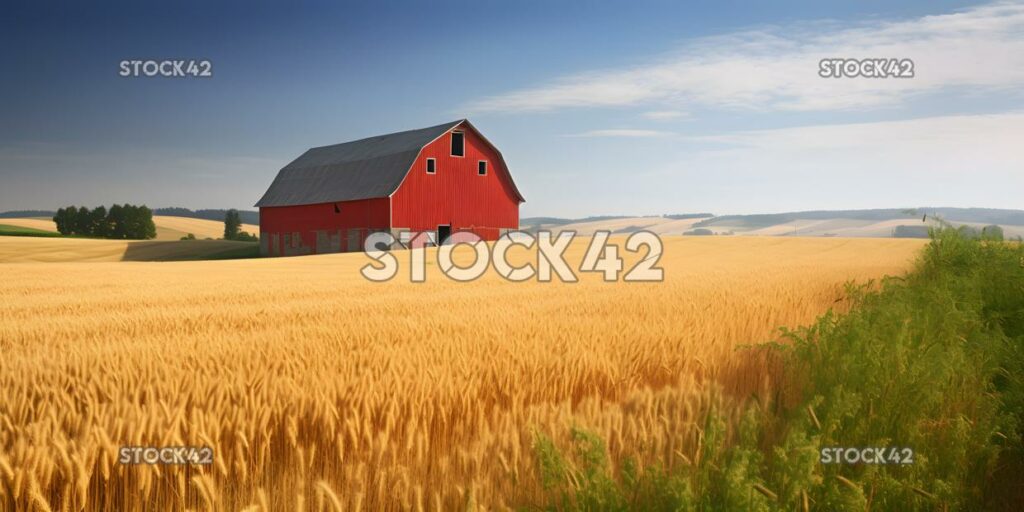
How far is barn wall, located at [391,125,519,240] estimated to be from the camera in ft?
126

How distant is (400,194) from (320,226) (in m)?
7.87

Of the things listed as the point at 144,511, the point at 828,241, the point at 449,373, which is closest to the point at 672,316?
the point at 449,373

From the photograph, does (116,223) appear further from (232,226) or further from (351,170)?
(351,170)

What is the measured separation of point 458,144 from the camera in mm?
40500

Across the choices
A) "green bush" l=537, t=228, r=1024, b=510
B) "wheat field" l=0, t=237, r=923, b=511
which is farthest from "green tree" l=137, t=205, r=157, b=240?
"green bush" l=537, t=228, r=1024, b=510

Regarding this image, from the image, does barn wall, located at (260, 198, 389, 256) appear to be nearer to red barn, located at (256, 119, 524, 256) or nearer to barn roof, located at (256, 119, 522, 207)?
red barn, located at (256, 119, 524, 256)

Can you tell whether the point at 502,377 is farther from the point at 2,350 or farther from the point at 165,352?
the point at 2,350

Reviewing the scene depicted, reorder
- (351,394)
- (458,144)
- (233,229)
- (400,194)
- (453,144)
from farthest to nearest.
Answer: (233,229) → (458,144) → (453,144) → (400,194) → (351,394)


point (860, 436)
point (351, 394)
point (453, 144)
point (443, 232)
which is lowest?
point (860, 436)

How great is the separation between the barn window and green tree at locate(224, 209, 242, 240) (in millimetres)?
48861

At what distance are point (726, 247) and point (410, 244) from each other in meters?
17.0

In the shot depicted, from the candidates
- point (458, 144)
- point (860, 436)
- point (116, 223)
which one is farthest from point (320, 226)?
point (116, 223)

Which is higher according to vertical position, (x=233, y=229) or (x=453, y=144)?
(x=453, y=144)

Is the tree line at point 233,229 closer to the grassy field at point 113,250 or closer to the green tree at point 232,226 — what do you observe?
the green tree at point 232,226
